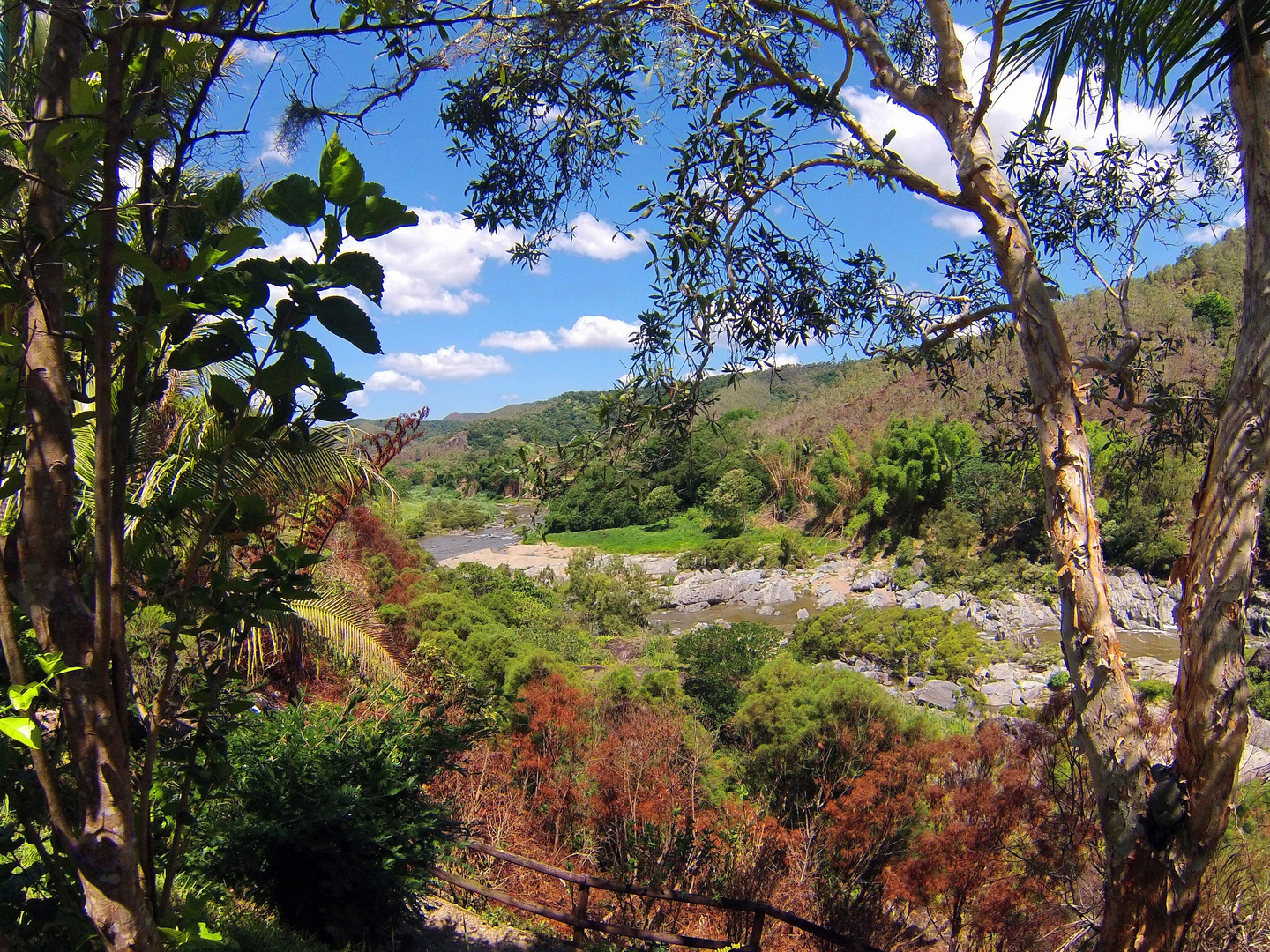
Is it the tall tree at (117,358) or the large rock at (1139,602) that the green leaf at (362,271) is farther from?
the large rock at (1139,602)

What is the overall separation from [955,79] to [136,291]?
3.12 m

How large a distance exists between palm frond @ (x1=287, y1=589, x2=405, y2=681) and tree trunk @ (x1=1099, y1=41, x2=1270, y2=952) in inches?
214

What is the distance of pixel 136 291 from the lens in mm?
1102

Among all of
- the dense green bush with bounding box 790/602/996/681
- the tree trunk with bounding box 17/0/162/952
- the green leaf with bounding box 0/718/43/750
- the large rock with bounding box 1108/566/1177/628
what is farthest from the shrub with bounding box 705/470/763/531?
the green leaf with bounding box 0/718/43/750

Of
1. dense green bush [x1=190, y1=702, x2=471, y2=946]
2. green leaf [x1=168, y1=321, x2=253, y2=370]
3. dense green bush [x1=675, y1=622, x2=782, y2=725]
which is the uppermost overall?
green leaf [x1=168, y1=321, x2=253, y2=370]

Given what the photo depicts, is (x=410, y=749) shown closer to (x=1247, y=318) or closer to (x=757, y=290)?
(x=757, y=290)

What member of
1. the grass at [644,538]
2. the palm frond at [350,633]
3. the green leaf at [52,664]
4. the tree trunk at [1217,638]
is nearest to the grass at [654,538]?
the grass at [644,538]

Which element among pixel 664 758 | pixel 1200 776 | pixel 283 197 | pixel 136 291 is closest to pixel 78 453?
pixel 136 291

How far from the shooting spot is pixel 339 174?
97cm

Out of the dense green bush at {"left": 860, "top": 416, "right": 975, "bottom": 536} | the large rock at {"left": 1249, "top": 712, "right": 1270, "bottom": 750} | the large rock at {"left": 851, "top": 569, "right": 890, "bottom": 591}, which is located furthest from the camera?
the dense green bush at {"left": 860, "top": 416, "right": 975, "bottom": 536}

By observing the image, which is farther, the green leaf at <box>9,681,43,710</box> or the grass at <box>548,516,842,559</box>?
the grass at <box>548,516,842,559</box>

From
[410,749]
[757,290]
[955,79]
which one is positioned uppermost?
[955,79]

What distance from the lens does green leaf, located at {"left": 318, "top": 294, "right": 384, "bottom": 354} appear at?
40.2 inches

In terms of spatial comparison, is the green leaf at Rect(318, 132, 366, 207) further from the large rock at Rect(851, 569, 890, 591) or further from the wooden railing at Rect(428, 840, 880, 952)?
the large rock at Rect(851, 569, 890, 591)
